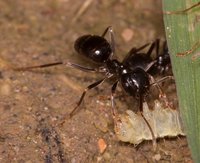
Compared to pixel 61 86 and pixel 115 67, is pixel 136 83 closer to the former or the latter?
pixel 115 67

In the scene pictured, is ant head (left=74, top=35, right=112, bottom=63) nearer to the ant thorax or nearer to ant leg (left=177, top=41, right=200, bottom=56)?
the ant thorax

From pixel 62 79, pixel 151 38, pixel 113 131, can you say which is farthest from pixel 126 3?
pixel 113 131

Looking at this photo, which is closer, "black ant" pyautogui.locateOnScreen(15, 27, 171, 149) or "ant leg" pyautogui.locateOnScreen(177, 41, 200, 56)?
"ant leg" pyautogui.locateOnScreen(177, 41, 200, 56)

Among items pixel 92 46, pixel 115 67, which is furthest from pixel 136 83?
pixel 92 46

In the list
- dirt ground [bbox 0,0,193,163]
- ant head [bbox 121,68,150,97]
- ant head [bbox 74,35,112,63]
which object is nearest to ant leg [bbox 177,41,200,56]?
ant head [bbox 121,68,150,97]

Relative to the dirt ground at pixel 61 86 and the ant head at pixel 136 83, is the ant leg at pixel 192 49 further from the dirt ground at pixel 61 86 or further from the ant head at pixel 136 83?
the dirt ground at pixel 61 86
